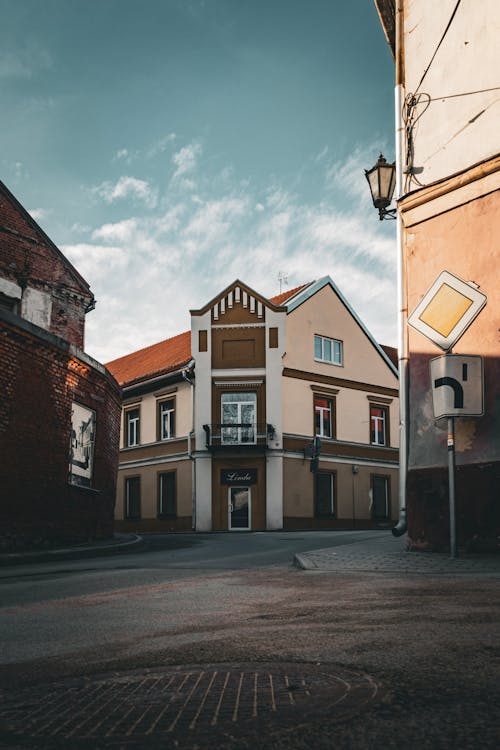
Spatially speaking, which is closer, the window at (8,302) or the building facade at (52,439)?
the building facade at (52,439)

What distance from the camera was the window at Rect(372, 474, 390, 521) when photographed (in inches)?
1364

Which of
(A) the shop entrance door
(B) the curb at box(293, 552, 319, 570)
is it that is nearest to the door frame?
(A) the shop entrance door

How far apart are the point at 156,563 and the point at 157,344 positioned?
34.2 metres

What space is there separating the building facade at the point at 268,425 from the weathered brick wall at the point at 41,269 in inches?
365

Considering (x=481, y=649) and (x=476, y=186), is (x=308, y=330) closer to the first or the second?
(x=476, y=186)

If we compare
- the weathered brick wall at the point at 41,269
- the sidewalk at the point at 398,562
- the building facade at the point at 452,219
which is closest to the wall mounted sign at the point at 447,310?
the building facade at the point at 452,219

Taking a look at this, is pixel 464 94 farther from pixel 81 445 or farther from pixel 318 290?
pixel 318 290

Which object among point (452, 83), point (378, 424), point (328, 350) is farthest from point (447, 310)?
point (378, 424)

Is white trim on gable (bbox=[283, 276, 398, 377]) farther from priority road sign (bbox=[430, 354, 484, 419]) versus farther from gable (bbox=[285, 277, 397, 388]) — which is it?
priority road sign (bbox=[430, 354, 484, 419])

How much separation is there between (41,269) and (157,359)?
677 inches

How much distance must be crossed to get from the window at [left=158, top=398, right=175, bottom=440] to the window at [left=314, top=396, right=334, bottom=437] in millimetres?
6383

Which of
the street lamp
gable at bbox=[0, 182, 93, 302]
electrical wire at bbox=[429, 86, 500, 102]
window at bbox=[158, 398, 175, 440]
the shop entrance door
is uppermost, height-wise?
gable at bbox=[0, 182, 93, 302]

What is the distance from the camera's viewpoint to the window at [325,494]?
32.5 meters

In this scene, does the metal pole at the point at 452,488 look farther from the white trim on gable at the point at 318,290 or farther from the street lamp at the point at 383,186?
the white trim on gable at the point at 318,290
